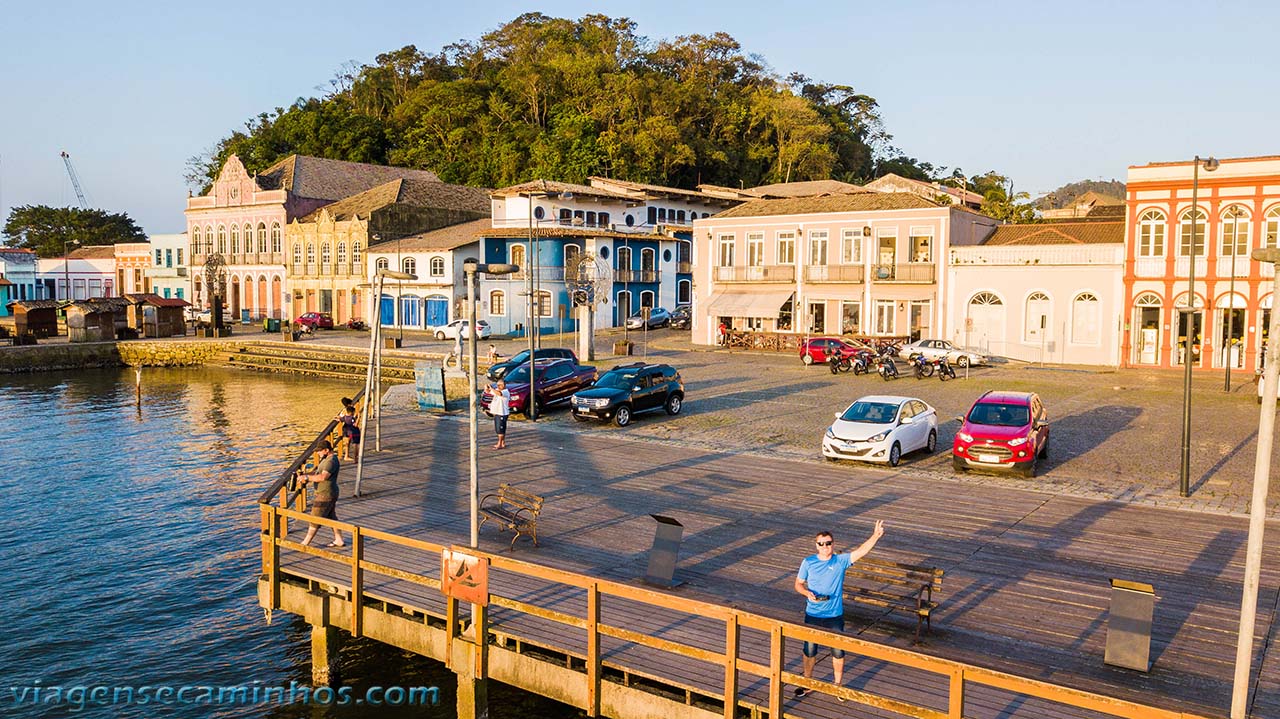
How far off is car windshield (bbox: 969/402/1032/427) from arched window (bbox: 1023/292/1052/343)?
2598cm

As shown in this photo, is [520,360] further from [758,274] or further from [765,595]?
[765,595]

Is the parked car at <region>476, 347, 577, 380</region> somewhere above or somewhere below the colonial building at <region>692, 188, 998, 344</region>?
below

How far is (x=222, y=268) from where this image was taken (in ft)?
272

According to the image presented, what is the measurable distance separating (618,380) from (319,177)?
209 feet

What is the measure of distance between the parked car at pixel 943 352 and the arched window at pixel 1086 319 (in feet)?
14.9

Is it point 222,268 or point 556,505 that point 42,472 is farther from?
point 222,268

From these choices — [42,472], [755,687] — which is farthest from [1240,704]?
[42,472]

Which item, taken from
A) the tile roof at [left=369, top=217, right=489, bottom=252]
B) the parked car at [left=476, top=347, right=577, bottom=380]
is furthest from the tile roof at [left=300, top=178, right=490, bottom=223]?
the parked car at [left=476, top=347, right=577, bottom=380]

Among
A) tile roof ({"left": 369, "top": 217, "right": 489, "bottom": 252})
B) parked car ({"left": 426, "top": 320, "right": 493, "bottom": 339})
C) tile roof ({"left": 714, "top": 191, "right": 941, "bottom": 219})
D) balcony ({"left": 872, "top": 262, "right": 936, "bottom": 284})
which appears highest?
tile roof ({"left": 714, "top": 191, "right": 941, "bottom": 219})

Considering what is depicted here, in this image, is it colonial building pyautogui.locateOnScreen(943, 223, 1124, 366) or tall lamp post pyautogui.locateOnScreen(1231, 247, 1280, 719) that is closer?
tall lamp post pyautogui.locateOnScreen(1231, 247, 1280, 719)

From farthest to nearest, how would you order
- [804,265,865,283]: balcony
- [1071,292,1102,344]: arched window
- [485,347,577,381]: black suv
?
[804,265,865,283]: balcony, [1071,292,1102,344]: arched window, [485,347,577,381]: black suv

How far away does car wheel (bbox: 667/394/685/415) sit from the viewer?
1198 inches

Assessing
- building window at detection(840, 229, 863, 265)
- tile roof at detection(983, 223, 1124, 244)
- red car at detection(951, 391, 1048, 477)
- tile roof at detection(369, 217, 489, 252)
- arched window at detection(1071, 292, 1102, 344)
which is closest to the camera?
red car at detection(951, 391, 1048, 477)

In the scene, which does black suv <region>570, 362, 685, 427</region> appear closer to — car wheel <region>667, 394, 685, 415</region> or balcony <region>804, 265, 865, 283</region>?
car wheel <region>667, 394, 685, 415</region>
